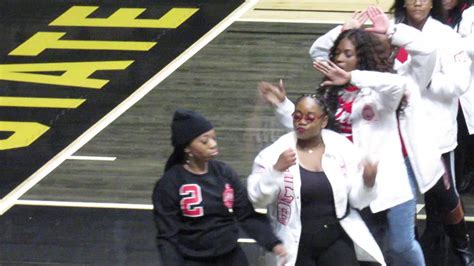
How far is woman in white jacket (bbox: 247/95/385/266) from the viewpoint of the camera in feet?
25.0

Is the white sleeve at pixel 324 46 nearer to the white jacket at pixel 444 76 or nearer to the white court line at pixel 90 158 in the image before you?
the white jacket at pixel 444 76

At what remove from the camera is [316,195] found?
301 inches

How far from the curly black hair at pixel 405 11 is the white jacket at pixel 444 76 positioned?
106 mm

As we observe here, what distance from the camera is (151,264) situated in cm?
964

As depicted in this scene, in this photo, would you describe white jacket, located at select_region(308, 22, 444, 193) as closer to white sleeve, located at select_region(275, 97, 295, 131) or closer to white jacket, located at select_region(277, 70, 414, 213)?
white jacket, located at select_region(277, 70, 414, 213)

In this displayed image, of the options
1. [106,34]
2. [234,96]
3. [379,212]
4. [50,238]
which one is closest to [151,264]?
[50,238]

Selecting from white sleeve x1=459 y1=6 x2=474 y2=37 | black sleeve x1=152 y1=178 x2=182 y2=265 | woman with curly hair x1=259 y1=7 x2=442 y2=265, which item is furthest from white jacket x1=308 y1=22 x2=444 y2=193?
black sleeve x1=152 y1=178 x2=182 y2=265

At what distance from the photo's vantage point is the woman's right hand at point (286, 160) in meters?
7.36

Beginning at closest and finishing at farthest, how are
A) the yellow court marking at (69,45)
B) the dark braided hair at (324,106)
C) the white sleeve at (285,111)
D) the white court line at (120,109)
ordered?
the dark braided hair at (324,106) < the white sleeve at (285,111) < the white court line at (120,109) < the yellow court marking at (69,45)

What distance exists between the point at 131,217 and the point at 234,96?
3.17 metres

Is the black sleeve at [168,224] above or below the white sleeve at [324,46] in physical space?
below

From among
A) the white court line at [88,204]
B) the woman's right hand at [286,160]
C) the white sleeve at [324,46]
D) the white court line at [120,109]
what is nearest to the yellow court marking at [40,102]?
the white court line at [120,109]

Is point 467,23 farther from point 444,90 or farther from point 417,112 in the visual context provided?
point 417,112

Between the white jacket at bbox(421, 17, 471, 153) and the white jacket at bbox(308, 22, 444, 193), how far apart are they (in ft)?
0.82
